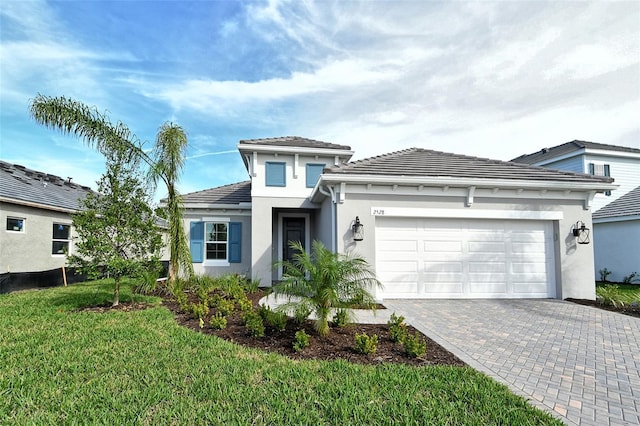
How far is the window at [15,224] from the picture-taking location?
34.2 ft

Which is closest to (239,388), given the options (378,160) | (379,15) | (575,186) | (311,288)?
(311,288)

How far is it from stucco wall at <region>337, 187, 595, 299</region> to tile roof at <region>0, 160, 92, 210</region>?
9067 mm

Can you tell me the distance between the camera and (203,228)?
12.5m

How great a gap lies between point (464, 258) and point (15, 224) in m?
14.5

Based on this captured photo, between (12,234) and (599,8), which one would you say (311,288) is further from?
(12,234)

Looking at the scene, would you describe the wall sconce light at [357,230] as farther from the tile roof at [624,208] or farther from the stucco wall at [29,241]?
the tile roof at [624,208]

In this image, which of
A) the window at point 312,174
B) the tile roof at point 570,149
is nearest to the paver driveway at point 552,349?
the window at point 312,174

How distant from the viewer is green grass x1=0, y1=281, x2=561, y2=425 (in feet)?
8.96

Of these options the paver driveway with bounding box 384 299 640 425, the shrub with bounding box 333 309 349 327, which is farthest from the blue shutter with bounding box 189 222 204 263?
the shrub with bounding box 333 309 349 327

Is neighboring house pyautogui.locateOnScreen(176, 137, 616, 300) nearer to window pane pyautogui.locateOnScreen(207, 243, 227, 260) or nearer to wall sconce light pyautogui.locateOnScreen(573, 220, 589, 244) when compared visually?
wall sconce light pyautogui.locateOnScreen(573, 220, 589, 244)

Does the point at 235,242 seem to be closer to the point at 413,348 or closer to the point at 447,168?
the point at 447,168

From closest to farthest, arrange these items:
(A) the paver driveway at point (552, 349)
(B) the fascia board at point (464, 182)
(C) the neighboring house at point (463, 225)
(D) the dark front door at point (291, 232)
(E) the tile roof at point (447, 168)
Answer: (A) the paver driveway at point (552, 349), (B) the fascia board at point (464, 182), (C) the neighboring house at point (463, 225), (E) the tile roof at point (447, 168), (D) the dark front door at point (291, 232)

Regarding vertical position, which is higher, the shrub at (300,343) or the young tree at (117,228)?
the young tree at (117,228)

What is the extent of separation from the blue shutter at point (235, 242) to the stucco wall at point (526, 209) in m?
5.70
